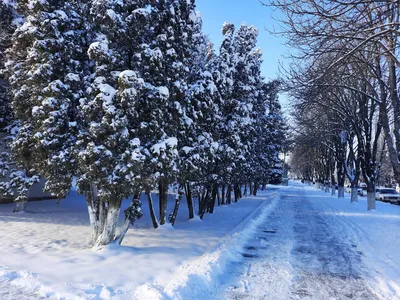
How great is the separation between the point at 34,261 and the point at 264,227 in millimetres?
8260

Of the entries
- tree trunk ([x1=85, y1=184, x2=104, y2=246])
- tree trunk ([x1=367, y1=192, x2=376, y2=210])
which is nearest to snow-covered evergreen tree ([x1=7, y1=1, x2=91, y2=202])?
tree trunk ([x1=85, y1=184, x2=104, y2=246])

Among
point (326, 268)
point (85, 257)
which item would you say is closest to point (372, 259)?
point (326, 268)

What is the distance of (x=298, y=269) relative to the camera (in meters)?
6.83

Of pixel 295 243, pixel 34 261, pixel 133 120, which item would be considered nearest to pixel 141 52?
pixel 133 120

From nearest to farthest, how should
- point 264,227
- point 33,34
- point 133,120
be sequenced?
point 133,120 → point 33,34 → point 264,227

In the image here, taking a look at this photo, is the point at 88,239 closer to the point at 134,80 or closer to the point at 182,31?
the point at 134,80

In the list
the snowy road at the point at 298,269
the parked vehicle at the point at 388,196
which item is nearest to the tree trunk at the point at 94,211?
the snowy road at the point at 298,269

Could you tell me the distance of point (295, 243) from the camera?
960 cm

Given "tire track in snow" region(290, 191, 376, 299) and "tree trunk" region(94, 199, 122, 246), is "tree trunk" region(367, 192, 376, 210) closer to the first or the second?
"tire track in snow" region(290, 191, 376, 299)

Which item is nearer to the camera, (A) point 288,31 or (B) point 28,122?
(A) point 288,31

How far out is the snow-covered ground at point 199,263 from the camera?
17.2 ft

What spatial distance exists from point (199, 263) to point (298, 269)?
6.82 ft

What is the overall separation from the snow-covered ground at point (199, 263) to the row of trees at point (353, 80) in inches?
163

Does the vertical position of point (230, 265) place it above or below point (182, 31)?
below
